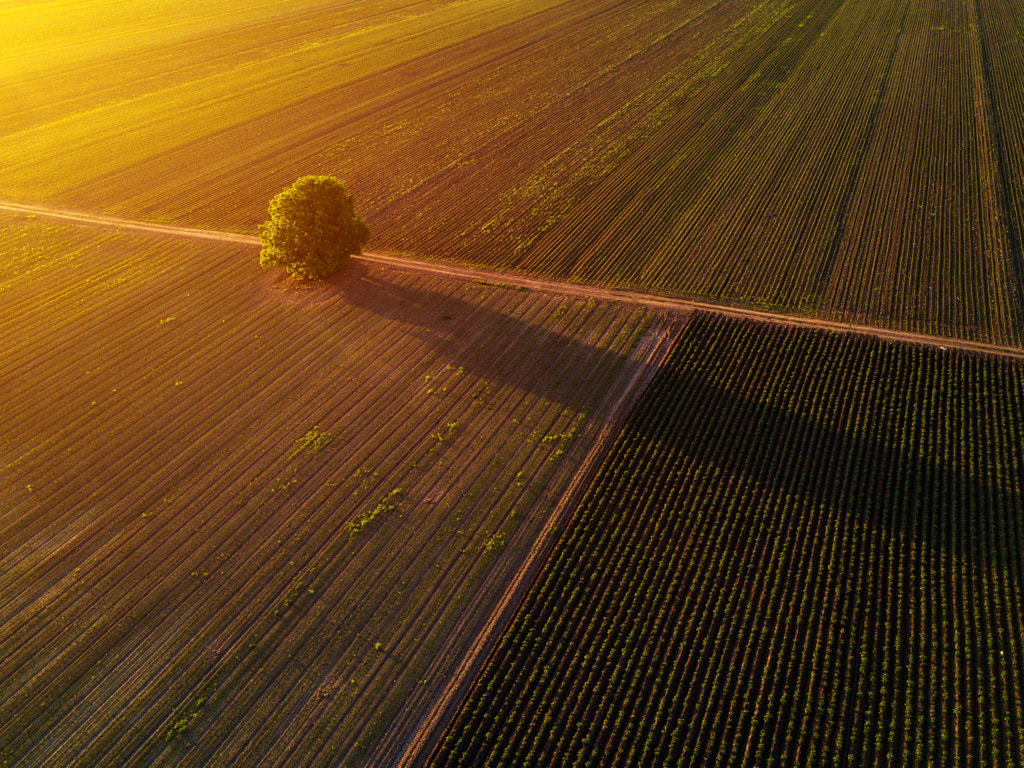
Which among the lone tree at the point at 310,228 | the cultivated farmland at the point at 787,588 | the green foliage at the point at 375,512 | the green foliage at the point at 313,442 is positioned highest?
the lone tree at the point at 310,228

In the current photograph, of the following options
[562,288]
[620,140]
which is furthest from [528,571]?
[620,140]

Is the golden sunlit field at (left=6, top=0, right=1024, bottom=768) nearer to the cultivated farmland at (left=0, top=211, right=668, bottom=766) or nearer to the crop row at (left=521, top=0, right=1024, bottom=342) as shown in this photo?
the cultivated farmland at (left=0, top=211, right=668, bottom=766)

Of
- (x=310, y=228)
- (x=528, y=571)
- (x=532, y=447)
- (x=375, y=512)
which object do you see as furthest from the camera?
(x=310, y=228)

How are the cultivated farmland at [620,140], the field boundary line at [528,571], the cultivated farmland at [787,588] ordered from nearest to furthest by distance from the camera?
the cultivated farmland at [787,588] → the field boundary line at [528,571] → the cultivated farmland at [620,140]

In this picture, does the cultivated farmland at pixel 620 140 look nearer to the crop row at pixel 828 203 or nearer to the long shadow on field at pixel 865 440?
the crop row at pixel 828 203

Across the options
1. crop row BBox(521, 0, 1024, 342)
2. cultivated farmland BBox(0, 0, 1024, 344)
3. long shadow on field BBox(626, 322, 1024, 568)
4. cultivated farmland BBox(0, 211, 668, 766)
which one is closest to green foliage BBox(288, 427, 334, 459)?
cultivated farmland BBox(0, 211, 668, 766)

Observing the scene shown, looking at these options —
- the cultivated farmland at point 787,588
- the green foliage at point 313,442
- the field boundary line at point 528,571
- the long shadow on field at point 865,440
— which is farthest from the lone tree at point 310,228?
the cultivated farmland at point 787,588

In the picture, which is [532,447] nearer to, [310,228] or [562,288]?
[562,288]

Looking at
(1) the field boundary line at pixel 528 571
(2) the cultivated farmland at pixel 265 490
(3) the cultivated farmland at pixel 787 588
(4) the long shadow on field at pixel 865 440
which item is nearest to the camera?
(3) the cultivated farmland at pixel 787 588
